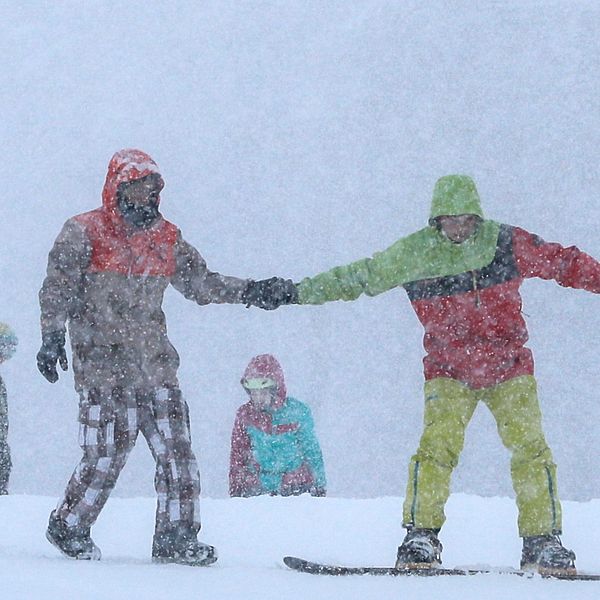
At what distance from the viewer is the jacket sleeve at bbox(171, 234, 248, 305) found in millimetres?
5789

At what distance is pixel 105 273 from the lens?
5469 millimetres

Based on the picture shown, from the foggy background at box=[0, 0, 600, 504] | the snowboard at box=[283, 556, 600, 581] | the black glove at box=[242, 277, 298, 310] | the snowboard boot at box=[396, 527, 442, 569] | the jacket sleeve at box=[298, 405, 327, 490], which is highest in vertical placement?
the foggy background at box=[0, 0, 600, 504]


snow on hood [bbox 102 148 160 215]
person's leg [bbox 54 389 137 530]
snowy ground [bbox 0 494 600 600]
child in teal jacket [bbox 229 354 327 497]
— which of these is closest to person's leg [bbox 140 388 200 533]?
person's leg [bbox 54 389 137 530]

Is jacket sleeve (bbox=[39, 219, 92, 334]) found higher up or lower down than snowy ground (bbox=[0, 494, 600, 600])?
higher up

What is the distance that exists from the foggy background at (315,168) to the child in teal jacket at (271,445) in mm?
31149

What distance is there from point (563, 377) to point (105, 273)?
157 ft

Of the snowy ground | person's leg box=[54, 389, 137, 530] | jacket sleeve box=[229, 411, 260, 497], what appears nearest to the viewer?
the snowy ground

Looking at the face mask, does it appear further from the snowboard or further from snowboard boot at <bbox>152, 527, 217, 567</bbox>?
the snowboard

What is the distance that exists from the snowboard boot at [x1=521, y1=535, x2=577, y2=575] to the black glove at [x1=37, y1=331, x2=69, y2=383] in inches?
88.2

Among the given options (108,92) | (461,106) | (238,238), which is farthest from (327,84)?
(238,238)

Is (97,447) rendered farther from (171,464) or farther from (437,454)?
(437,454)

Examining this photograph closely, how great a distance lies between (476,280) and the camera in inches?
219

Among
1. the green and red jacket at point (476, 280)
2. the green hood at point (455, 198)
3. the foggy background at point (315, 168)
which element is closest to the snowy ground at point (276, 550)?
the green and red jacket at point (476, 280)

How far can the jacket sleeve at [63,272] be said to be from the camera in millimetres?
5375
